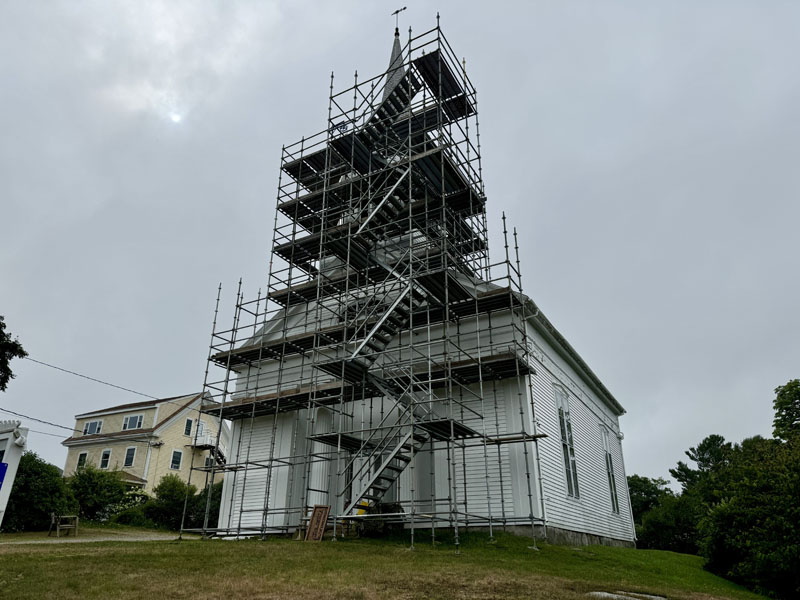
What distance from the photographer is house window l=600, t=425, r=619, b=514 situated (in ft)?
81.9

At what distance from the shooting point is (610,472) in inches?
1016

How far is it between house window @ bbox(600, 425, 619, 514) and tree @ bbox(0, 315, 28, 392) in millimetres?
22595

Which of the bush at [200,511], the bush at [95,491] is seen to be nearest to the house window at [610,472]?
the bush at [200,511]

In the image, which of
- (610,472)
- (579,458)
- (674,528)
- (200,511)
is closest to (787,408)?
(674,528)

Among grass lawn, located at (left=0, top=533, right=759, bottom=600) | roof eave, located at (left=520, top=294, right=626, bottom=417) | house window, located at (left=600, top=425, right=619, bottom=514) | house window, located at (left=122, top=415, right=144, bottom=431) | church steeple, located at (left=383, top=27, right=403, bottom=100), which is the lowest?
grass lawn, located at (left=0, top=533, right=759, bottom=600)

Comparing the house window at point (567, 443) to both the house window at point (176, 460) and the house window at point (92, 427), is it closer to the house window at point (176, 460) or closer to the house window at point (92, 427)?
the house window at point (176, 460)

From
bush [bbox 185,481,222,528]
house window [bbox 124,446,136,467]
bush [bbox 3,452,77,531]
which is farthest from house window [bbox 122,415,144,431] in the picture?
bush [bbox 3,452,77,531]

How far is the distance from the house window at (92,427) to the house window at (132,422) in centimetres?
225

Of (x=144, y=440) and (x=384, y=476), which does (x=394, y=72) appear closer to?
(x=384, y=476)

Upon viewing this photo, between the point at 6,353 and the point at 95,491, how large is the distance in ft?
31.5

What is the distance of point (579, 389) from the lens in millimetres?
23828

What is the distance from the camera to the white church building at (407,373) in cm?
1642

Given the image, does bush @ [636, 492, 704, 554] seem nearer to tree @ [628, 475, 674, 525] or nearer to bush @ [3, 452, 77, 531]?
tree @ [628, 475, 674, 525]

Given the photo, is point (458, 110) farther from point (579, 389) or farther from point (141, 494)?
point (141, 494)
